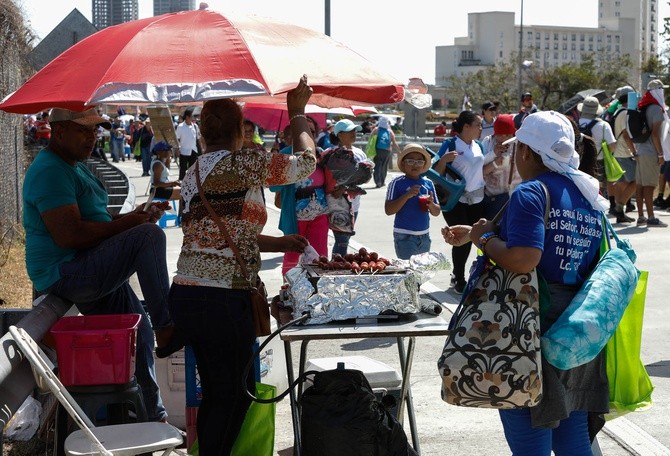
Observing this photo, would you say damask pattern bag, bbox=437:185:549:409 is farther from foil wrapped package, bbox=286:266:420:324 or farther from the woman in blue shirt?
foil wrapped package, bbox=286:266:420:324

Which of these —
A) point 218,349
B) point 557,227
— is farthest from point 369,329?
point 557,227

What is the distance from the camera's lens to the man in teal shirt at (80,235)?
18.0 feet

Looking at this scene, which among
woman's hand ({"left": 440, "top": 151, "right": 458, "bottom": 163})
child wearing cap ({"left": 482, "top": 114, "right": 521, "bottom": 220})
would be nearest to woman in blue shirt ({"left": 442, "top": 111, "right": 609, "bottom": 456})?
woman's hand ({"left": 440, "top": 151, "right": 458, "bottom": 163})

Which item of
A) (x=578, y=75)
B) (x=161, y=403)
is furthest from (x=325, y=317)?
(x=578, y=75)

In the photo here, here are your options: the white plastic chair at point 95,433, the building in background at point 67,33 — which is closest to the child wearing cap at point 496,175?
the building in background at point 67,33

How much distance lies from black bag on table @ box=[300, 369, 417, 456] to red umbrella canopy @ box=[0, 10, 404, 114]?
1321 millimetres

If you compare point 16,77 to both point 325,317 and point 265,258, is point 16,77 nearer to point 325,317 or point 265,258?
point 265,258

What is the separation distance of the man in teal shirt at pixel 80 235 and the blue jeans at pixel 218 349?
444 mm

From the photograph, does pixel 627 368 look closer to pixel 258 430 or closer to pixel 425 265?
pixel 425 265

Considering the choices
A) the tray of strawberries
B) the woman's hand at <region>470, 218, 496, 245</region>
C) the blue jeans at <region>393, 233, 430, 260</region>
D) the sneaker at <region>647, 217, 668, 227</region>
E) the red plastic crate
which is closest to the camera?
the woman's hand at <region>470, 218, 496, 245</region>

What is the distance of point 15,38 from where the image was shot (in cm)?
1329

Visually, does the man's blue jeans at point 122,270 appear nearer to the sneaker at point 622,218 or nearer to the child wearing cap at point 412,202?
the child wearing cap at point 412,202

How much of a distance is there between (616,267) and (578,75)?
270 feet

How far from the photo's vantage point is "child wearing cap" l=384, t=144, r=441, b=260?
28.8 ft
